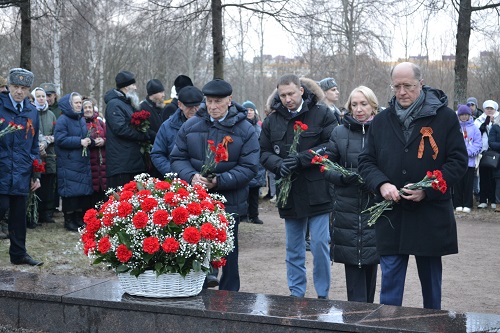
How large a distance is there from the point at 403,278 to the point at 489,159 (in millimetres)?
10942

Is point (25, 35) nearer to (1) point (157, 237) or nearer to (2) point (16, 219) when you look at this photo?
(2) point (16, 219)

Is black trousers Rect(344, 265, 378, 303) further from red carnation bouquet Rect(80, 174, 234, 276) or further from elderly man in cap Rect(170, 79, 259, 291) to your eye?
red carnation bouquet Rect(80, 174, 234, 276)

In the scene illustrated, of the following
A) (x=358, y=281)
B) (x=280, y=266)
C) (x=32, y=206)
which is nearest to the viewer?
(x=358, y=281)

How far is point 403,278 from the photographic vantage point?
579 centimetres

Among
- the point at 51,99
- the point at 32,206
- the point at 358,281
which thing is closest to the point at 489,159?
the point at 51,99

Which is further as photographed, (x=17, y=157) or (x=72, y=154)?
(x=72, y=154)

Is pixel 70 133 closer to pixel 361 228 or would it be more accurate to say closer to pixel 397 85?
pixel 361 228

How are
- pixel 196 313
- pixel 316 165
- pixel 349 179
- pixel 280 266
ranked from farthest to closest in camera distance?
pixel 280 266, pixel 316 165, pixel 349 179, pixel 196 313

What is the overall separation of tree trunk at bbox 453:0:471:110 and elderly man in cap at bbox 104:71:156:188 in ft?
31.1

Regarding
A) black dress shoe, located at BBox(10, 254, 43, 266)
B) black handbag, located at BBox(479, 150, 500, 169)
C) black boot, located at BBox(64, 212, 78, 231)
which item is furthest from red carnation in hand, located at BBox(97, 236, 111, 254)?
black handbag, located at BBox(479, 150, 500, 169)

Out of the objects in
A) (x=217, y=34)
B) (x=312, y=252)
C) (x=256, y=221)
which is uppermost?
(x=217, y=34)

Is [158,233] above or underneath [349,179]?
underneath

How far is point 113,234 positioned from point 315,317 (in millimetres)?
1690

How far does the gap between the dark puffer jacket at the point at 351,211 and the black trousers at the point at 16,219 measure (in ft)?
13.1
